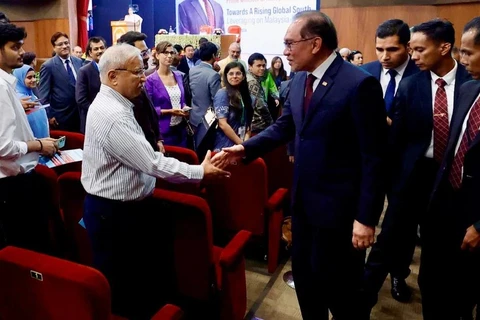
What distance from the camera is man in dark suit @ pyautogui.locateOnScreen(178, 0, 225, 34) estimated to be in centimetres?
998

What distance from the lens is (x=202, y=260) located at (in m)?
1.84

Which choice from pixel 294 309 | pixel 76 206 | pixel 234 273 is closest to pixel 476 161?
pixel 234 273

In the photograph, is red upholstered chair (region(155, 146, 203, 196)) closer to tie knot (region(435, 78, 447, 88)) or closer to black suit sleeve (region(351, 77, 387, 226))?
black suit sleeve (region(351, 77, 387, 226))

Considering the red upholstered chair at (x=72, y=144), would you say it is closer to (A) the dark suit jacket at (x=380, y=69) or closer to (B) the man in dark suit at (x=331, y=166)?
(B) the man in dark suit at (x=331, y=166)

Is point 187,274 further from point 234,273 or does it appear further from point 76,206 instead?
point 76,206

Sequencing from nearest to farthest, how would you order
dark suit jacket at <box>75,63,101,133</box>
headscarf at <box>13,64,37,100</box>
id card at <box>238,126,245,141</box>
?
1. id card at <box>238,126,245,141</box>
2. dark suit jacket at <box>75,63,101,133</box>
3. headscarf at <box>13,64,37,100</box>

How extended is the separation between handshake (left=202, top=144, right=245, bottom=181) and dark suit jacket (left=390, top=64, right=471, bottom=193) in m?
0.80

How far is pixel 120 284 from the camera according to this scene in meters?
1.82

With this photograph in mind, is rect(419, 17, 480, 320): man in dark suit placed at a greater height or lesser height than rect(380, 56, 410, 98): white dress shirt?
lesser

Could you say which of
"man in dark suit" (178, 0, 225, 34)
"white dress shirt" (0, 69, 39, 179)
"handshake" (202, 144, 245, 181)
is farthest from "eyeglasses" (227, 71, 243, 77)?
"man in dark suit" (178, 0, 225, 34)

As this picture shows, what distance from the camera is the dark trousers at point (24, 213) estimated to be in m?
1.96

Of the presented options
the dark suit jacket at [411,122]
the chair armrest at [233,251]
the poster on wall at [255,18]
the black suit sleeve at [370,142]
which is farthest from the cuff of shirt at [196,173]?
the poster on wall at [255,18]

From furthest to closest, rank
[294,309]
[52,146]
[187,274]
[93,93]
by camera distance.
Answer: [93,93] < [294,309] < [52,146] < [187,274]

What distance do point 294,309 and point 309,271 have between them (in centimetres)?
53
